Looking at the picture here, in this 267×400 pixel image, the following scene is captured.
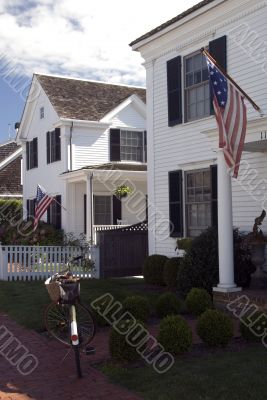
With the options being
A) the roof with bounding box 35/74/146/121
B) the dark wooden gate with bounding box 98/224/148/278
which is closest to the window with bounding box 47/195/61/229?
the roof with bounding box 35/74/146/121

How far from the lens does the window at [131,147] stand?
77.9 feet

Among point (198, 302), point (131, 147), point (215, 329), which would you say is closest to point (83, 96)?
point (131, 147)

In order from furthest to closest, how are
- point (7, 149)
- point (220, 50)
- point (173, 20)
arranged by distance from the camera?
point (7, 149), point (173, 20), point (220, 50)

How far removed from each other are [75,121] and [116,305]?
1349 centimetres

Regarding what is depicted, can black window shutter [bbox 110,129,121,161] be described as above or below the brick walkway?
above

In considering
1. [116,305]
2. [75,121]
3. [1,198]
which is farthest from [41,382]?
[1,198]

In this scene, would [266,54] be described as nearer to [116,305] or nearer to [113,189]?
[116,305]

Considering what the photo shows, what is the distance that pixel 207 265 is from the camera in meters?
11.0

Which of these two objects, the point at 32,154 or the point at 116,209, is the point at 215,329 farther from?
the point at 32,154

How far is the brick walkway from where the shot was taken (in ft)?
19.4

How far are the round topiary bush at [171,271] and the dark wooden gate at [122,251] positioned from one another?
3.81 m

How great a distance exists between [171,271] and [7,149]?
28207 millimetres

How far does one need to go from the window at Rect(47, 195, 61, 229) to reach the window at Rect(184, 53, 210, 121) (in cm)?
1027

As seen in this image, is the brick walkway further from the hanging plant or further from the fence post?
the hanging plant
